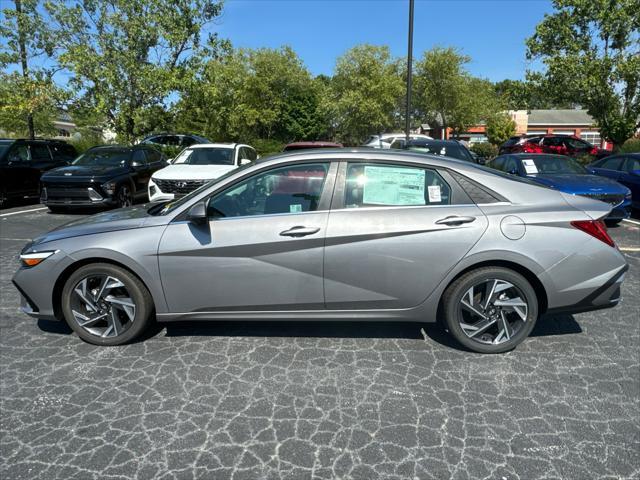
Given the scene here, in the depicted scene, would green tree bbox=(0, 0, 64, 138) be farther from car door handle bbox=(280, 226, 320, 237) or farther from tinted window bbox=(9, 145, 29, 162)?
car door handle bbox=(280, 226, 320, 237)

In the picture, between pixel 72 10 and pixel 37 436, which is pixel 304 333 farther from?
pixel 72 10

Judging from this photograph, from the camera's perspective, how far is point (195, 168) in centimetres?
1020

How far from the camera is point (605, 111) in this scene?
19.7 meters

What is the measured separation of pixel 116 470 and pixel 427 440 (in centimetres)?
169

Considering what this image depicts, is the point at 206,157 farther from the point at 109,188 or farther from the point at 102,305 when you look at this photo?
the point at 102,305

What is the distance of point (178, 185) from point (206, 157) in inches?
63.9

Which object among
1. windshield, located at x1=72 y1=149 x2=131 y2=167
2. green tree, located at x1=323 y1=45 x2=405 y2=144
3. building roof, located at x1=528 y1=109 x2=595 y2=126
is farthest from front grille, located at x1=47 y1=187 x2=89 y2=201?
building roof, located at x1=528 y1=109 x2=595 y2=126

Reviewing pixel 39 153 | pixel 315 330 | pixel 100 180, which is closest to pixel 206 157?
pixel 100 180

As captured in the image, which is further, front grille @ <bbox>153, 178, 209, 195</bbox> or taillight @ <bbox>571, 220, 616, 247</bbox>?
front grille @ <bbox>153, 178, 209, 195</bbox>

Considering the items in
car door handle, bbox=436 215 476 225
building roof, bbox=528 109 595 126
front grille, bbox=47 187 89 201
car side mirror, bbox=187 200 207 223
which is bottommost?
front grille, bbox=47 187 89 201

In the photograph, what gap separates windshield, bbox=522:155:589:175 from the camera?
930cm

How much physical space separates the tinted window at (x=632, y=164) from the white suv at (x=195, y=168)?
8.41 metres

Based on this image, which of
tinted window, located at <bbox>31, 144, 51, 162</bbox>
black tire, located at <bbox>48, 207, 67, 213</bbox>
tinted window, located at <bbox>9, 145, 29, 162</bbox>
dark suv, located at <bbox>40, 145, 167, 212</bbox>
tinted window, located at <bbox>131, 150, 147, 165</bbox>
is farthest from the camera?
tinted window, located at <bbox>31, 144, 51, 162</bbox>

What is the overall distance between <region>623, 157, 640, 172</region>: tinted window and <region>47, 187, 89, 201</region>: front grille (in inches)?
465
